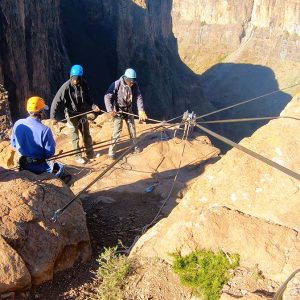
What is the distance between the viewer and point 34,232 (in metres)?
3.97

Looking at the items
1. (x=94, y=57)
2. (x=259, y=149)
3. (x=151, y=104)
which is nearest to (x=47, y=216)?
(x=259, y=149)

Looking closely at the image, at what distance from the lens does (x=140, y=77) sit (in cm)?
3662

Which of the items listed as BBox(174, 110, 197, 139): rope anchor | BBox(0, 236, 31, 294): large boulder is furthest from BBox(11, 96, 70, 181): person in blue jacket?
BBox(0, 236, 31, 294): large boulder

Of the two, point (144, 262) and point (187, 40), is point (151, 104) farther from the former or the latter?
point (187, 40)

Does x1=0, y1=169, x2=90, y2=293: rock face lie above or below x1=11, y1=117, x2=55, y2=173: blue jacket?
below

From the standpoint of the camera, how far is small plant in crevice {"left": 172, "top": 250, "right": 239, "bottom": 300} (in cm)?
329

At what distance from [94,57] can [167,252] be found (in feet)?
93.7

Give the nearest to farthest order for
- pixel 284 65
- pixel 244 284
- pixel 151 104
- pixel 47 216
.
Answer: pixel 244 284
pixel 47 216
pixel 151 104
pixel 284 65

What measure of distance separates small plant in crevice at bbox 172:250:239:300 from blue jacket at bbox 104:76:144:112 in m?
4.70

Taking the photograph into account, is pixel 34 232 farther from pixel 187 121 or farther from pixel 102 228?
pixel 187 121

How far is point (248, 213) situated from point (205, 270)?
741mm

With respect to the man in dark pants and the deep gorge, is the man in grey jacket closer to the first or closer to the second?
the man in dark pants

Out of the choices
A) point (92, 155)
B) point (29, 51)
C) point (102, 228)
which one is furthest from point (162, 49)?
point (102, 228)

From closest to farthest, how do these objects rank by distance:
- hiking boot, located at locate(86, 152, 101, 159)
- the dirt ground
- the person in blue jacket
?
the dirt ground
the person in blue jacket
hiking boot, located at locate(86, 152, 101, 159)
